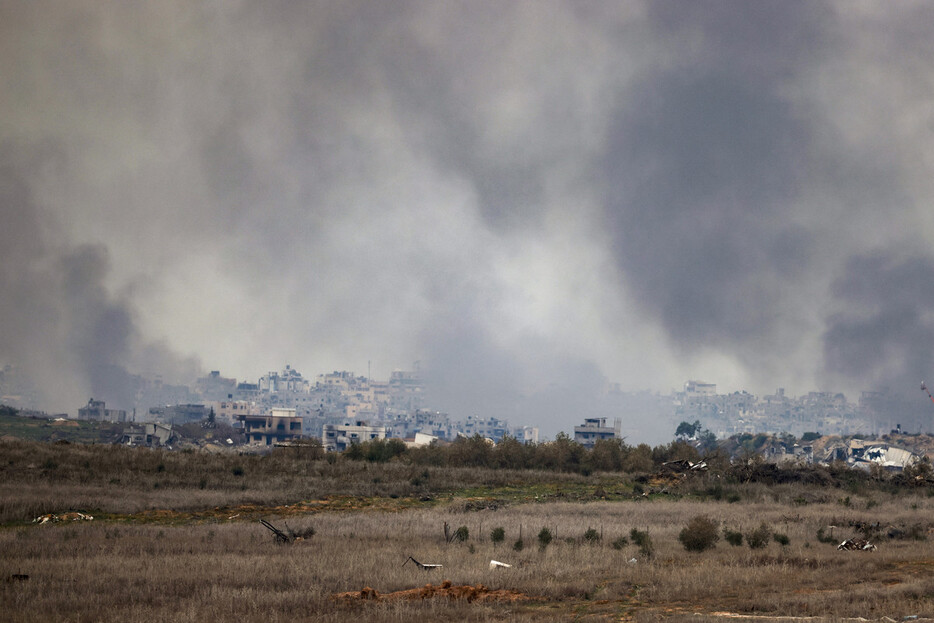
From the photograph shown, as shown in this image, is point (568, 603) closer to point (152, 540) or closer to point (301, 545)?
point (301, 545)

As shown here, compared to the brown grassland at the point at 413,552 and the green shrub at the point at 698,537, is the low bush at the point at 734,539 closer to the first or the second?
the brown grassland at the point at 413,552

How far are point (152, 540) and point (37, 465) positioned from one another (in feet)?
73.5

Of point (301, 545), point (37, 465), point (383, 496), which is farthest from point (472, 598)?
point (37, 465)

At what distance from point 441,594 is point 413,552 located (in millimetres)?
7186

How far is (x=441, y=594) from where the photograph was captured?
17281 millimetres

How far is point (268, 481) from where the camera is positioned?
46438 millimetres

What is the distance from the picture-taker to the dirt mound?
17.1m

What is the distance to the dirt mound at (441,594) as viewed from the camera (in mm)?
17125

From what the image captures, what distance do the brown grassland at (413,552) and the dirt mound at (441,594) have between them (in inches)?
4.6

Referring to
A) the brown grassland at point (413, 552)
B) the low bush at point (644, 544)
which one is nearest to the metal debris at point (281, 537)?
the brown grassland at point (413, 552)

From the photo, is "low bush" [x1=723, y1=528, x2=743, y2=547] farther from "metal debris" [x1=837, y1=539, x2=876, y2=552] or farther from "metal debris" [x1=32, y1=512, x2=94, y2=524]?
"metal debris" [x1=32, y1=512, x2=94, y2=524]

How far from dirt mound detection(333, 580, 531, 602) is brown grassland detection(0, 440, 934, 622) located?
12 cm

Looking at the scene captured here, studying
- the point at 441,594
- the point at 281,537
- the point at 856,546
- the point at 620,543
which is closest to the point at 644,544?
the point at 620,543

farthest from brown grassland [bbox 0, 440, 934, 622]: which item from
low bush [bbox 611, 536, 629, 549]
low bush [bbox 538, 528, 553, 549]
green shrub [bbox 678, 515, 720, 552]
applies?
green shrub [bbox 678, 515, 720, 552]
